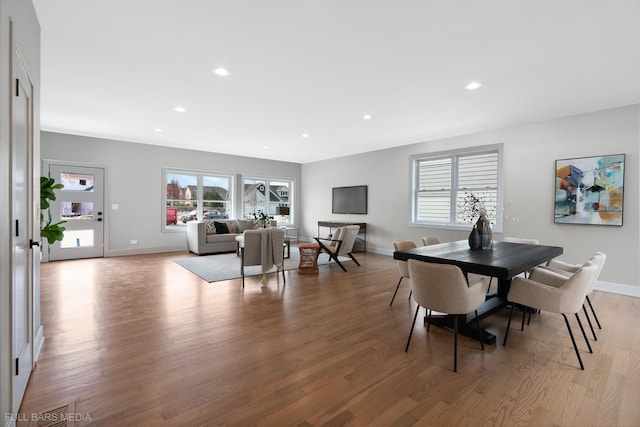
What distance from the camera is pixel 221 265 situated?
5750 millimetres

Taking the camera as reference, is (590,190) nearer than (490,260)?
No

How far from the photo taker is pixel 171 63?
3.09 m

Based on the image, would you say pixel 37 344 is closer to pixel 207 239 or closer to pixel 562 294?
pixel 562 294

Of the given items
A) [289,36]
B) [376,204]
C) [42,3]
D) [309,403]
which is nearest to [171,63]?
[42,3]

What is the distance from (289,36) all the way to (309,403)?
285 cm

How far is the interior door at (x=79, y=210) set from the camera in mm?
6172

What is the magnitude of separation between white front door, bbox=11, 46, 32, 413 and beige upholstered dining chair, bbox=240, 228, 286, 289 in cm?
247

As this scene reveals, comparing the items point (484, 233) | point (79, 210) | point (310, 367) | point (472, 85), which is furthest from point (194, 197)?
point (484, 233)

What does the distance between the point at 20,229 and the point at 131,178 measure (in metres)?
5.91

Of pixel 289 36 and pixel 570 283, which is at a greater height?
pixel 289 36

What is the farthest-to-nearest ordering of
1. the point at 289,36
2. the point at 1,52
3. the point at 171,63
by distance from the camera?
the point at 171,63 < the point at 289,36 < the point at 1,52

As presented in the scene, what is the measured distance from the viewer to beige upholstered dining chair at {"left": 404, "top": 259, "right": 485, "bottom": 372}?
222cm

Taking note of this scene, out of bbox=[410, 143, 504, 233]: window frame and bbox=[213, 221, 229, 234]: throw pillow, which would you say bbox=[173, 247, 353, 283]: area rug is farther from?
bbox=[410, 143, 504, 233]: window frame

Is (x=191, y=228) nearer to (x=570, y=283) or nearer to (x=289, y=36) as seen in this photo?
(x=289, y=36)
